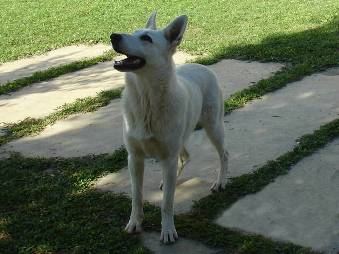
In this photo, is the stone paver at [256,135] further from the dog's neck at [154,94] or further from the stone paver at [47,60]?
the stone paver at [47,60]

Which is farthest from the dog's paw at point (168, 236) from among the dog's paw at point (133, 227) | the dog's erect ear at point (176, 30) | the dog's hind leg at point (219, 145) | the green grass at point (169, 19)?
the green grass at point (169, 19)

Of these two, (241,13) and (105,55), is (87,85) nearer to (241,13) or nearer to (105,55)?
(105,55)

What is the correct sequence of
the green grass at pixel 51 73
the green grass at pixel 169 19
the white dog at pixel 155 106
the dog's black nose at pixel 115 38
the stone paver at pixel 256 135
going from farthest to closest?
the green grass at pixel 169 19
the green grass at pixel 51 73
the stone paver at pixel 256 135
the white dog at pixel 155 106
the dog's black nose at pixel 115 38

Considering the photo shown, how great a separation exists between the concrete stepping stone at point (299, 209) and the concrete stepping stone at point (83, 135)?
6.35 feet

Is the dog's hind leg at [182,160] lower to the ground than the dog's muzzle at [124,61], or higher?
lower

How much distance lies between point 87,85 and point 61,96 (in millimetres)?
526

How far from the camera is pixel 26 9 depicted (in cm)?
1454

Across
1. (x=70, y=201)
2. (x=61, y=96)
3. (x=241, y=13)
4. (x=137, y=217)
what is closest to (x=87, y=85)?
(x=61, y=96)

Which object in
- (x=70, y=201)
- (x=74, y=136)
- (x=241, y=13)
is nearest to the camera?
(x=70, y=201)

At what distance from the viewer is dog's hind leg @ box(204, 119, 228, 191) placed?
195 inches

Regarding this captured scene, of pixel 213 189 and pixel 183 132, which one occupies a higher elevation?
pixel 183 132

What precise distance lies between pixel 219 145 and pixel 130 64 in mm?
1501

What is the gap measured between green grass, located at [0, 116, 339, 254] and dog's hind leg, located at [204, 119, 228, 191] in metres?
0.10

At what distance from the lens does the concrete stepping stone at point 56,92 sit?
742cm
